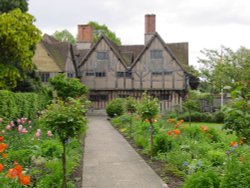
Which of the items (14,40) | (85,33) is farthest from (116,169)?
(85,33)

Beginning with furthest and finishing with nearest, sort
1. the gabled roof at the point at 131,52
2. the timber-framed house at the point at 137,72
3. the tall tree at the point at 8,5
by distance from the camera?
the gabled roof at the point at 131,52 → the timber-framed house at the point at 137,72 → the tall tree at the point at 8,5

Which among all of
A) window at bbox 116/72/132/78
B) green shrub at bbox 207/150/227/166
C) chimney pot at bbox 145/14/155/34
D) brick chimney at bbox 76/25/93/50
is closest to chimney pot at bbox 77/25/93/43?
brick chimney at bbox 76/25/93/50

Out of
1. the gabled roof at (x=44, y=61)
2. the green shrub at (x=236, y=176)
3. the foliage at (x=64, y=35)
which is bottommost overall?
the green shrub at (x=236, y=176)

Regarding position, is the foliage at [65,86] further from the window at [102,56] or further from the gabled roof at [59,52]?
the window at [102,56]

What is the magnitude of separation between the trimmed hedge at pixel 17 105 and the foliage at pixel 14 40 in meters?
2.21

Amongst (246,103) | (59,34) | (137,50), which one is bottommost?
(246,103)

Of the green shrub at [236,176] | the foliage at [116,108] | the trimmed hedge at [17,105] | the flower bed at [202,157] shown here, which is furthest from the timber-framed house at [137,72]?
the green shrub at [236,176]

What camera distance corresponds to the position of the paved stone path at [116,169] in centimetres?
675

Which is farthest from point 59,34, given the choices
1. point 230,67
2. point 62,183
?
point 62,183

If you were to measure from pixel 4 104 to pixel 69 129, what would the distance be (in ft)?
23.3

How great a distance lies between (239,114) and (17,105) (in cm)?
1112

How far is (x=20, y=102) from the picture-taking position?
1473cm

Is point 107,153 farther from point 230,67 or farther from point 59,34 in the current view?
point 59,34

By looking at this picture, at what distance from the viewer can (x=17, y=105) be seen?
46.9ft
